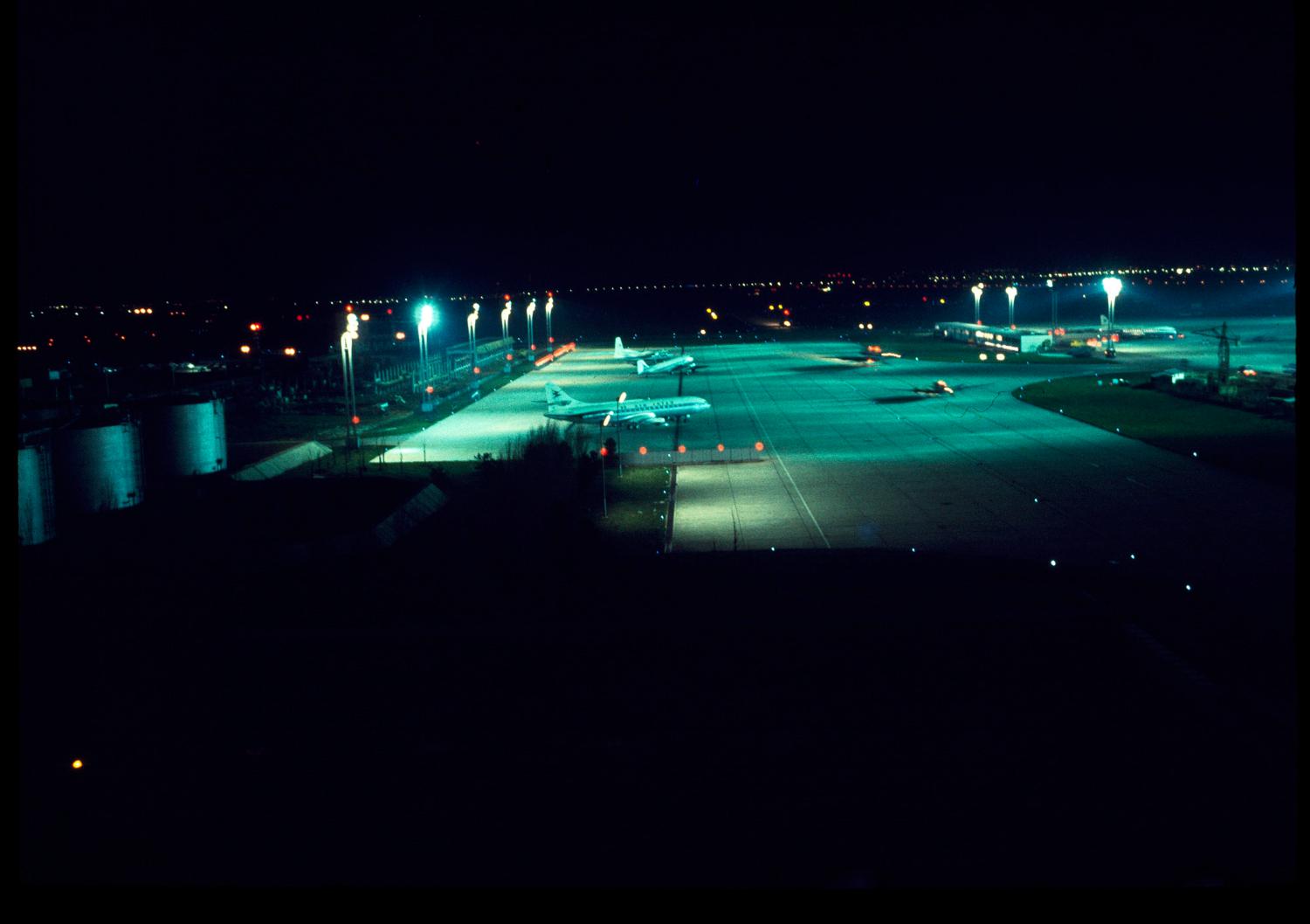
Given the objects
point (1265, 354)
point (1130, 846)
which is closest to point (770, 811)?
point (1130, 846)

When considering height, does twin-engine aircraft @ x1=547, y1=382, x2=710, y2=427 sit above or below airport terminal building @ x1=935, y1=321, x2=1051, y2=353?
below

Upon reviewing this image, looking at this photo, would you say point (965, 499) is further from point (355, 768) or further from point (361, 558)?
point (355, 768)

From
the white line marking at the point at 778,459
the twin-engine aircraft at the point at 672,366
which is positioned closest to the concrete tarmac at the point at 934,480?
the white line marking at the point at 778,459

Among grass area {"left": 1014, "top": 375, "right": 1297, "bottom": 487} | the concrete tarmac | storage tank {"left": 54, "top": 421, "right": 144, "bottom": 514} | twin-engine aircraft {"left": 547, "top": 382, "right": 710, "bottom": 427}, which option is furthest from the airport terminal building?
storage tank {"left": 54, "top": 421, "right": 144, "bottom": 514}

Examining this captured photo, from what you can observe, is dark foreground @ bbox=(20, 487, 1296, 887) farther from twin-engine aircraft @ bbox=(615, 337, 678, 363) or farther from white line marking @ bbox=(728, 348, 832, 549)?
twin-engine aircraft @ bbox=(615, 337, 678, 363)

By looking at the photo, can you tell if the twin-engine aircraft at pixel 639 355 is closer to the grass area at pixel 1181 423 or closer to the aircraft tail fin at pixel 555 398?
the aircraft tail fin at pixel 555 398

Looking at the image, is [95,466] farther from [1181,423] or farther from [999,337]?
[999,337]

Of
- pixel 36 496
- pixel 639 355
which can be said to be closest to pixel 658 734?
pixel 36 496
